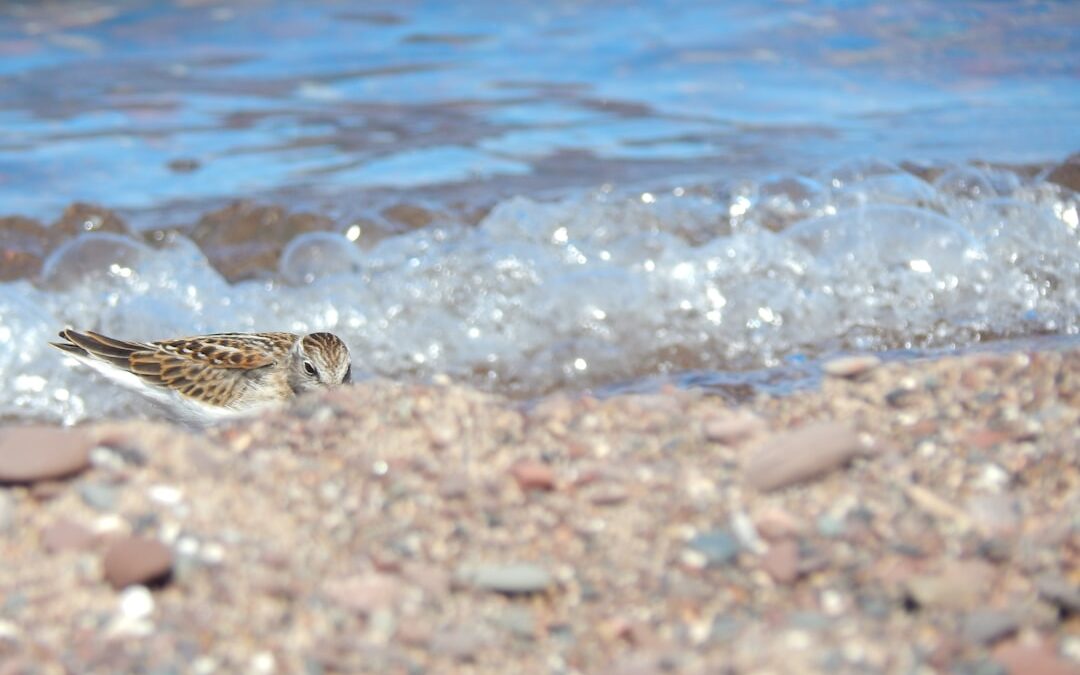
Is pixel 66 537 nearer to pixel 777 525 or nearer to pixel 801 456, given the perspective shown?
pixel 777 525

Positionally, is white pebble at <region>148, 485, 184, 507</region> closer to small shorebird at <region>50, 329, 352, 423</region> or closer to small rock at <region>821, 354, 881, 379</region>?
small shorebird at <region>50, 329, 352, 423</region>

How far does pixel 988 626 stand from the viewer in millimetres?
2779

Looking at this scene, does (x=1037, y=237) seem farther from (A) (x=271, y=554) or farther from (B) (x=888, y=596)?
(A) (x=271, y=554)

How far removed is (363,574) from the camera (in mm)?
3076

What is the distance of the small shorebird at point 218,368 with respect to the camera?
534 cm

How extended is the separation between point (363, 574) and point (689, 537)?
762 millimetres

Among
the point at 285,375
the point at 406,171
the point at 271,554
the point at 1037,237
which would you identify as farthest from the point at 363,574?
the point at 406,171

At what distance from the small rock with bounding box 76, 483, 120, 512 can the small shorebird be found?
1.91 m

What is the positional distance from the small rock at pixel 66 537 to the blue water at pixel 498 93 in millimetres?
6264

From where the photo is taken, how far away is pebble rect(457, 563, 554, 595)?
305 cm

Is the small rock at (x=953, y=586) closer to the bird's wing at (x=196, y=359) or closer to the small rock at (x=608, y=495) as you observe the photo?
the small rock at (x=608, y=495)

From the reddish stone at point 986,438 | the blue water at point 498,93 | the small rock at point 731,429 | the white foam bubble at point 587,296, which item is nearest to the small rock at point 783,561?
the small rock at point 731,429

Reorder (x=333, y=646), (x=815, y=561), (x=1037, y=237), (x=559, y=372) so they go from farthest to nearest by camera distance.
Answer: (x=1037, y=237) → (x=559, y=372) → (x=815, y=561) → (x=333, y=646)

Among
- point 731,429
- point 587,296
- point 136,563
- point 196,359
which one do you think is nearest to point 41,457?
point 136,563
